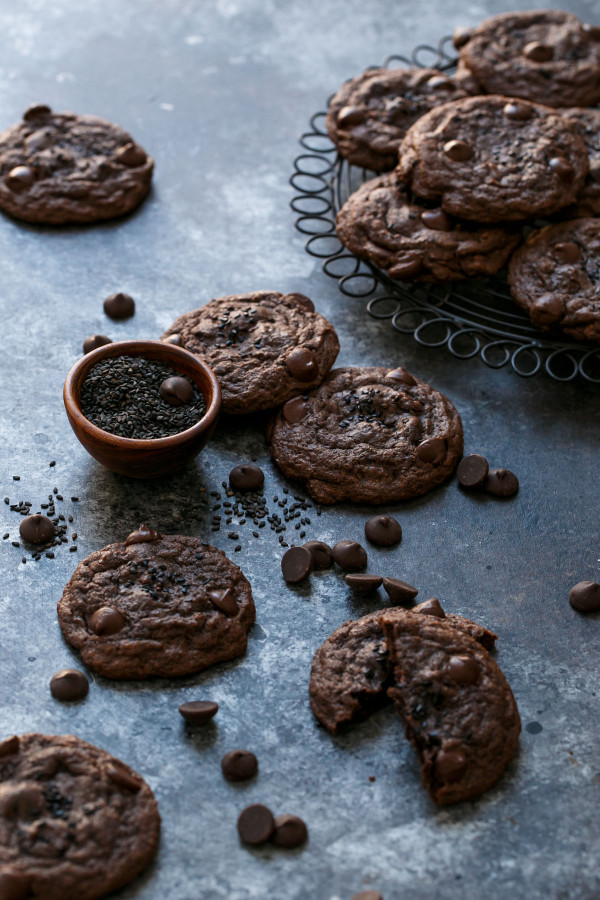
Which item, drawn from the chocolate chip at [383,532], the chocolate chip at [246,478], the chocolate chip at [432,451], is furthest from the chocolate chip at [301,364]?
the chocolate chip at [383,532]

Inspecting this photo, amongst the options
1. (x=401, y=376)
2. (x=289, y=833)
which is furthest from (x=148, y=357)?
(x=289, y=833)

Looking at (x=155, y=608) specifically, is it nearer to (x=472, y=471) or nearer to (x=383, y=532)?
(x=383, y=532)

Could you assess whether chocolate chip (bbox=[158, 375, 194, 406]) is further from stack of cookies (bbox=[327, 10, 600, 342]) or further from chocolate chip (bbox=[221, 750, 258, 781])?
chocolate chip (bbox=[221, 750, 258, 781])

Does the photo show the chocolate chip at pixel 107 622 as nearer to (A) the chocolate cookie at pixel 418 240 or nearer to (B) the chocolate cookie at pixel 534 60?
(A) the chocolate cookie at pixel 418 240

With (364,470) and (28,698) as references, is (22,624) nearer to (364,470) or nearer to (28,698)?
(28,698)

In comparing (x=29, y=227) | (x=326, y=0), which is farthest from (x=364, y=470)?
(x=326, y=0)

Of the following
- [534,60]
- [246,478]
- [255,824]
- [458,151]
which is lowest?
[255,824]
